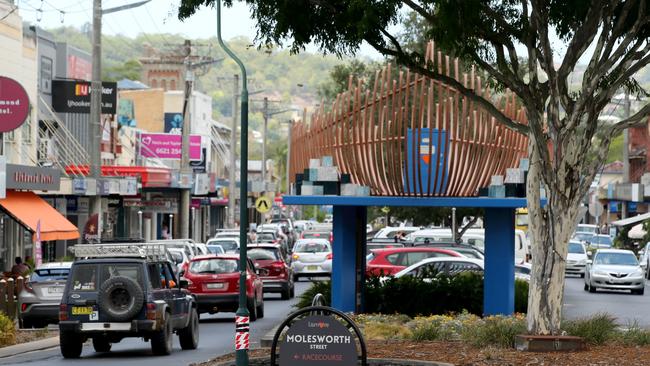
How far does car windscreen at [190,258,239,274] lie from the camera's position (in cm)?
3225

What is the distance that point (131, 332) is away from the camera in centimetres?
2223

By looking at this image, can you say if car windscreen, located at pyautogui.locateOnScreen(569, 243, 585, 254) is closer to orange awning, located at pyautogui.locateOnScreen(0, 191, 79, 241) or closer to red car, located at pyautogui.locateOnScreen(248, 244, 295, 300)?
red car, located at pyautogui.locateOnScreen(248, 244, 295, 300)

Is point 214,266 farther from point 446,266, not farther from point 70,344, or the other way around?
point 70,344

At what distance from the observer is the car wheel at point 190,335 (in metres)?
24.4

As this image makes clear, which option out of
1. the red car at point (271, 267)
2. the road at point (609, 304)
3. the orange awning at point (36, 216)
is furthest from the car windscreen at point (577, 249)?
the orange awning at point (36, 216)

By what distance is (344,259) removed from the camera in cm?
2706

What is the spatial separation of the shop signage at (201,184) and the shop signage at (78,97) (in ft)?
65.7

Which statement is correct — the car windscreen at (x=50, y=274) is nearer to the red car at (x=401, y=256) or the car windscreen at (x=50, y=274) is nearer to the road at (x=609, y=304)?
the red car at (x=401, y=256)

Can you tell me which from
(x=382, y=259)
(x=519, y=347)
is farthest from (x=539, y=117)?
(x=382, y=259)

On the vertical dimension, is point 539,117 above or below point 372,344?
above

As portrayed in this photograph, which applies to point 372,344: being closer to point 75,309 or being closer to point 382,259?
point 75,309

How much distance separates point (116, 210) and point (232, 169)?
741cm

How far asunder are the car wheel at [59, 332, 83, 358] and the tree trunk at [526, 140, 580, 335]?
7350 mm

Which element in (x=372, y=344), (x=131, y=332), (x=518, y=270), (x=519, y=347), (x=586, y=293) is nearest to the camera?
(x=519, y=347)
